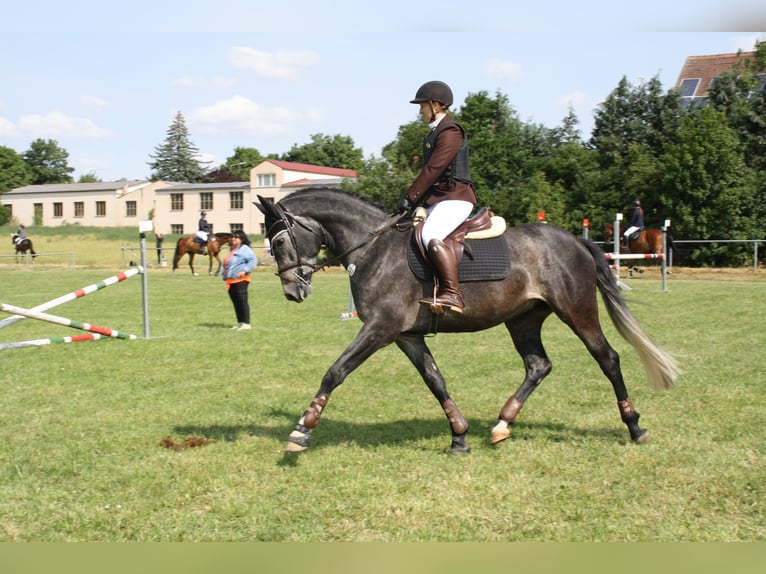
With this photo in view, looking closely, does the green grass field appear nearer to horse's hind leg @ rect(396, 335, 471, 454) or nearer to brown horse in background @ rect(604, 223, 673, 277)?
horse's hind leg @ rect(396, 335, 471, 454)

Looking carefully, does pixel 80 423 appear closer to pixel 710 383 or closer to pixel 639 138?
pixel 710 383

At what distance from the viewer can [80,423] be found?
301 inches

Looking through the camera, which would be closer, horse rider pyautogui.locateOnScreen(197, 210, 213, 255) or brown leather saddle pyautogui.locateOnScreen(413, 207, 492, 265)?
brown leather saddle pyautogui.locateOnScreen(413, 207, 492, 265)

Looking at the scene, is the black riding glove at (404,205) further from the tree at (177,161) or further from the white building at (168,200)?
the tree at (177,161)

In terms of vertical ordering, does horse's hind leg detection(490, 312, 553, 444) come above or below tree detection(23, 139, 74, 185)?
below

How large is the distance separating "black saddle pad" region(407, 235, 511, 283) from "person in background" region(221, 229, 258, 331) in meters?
9.35

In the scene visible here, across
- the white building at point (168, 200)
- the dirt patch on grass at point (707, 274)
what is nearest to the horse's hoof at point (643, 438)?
the dirt patch on grass at point (707, 274)

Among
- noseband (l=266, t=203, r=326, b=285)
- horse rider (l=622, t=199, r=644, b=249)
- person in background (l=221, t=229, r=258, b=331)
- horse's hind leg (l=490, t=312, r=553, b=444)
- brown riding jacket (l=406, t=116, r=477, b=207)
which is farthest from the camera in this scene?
horse rider (l=622, t=199, r=644, b=249)

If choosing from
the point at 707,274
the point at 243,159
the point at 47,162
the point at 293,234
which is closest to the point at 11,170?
the point at 47,162

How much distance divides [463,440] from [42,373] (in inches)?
263

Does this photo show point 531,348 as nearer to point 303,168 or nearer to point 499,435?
point 499,435

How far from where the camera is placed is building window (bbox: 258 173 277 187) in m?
82.1

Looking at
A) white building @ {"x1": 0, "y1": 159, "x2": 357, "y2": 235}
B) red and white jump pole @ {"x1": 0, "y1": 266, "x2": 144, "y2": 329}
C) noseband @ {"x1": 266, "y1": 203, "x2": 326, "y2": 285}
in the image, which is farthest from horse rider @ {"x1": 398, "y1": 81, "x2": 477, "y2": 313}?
white building @ {"x1": 0, "y1": 159, "x2": 357, "y2": 235}

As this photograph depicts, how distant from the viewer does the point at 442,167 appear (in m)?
6.28
